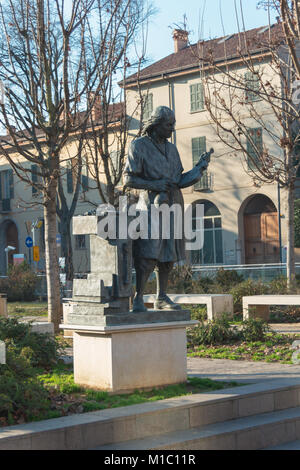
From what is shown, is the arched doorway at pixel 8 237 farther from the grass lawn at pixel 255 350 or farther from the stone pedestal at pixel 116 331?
the stone pedestal at pixel 116 331

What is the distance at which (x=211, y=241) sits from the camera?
35062mm

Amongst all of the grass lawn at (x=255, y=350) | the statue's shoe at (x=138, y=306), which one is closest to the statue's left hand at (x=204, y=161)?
the statue's shoe at (x=138, y=306)

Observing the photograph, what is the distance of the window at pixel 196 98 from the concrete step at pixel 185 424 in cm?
2949

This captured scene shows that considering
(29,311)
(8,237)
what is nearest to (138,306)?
(29,311)

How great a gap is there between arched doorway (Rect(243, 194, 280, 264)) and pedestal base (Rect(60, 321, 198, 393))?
26.0m

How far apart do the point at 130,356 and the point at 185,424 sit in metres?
1.09

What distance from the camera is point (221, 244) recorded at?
1364 inches

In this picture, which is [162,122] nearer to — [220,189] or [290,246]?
[290,246]

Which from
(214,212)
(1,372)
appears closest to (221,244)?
(214,212)

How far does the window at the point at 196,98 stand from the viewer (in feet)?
116

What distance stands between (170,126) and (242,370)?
9.44 ft

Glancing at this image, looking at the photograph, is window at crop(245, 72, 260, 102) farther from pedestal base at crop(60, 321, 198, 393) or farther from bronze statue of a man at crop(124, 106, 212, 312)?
pedestal base at crop(60, 321, 198, 393)
